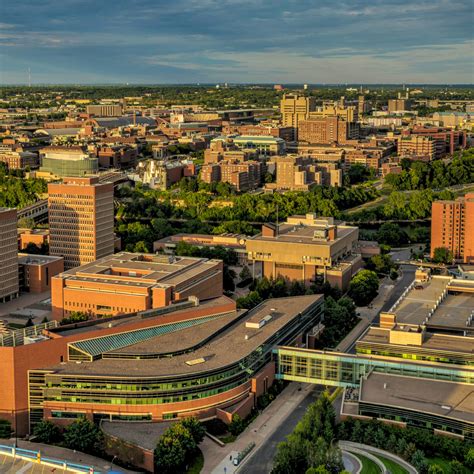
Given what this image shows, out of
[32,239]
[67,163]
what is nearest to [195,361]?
[32,239]

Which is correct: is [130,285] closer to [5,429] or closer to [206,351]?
[206,351]

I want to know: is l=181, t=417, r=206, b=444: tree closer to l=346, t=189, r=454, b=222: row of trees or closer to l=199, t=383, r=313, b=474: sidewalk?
l=199, t=383, r=313, b=474: sidewalk

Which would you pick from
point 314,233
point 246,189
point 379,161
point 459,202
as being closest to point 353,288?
point 314,233

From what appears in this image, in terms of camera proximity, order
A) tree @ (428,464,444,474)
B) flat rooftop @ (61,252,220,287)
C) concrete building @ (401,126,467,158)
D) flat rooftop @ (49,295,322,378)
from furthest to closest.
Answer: concrete building @ (401,126,467,158), flat rooftop @ (61,252,220,287), flat rooftop @ (49,295,322,378), tree @ (428,464,444,474)

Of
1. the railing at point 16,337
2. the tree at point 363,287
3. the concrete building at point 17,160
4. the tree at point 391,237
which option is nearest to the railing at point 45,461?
the railing at point 16,337

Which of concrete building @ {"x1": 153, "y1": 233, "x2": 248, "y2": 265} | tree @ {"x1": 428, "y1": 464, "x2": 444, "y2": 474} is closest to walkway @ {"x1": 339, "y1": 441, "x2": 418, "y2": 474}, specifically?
tree @ {"x1": 428, "y1": 464, "x2": 444, "y2": 474}

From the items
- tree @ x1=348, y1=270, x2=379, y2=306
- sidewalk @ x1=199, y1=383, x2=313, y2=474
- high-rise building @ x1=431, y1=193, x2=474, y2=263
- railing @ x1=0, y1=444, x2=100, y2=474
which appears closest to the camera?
railing @ x1=0, y1=444, x2=100, y2=474
